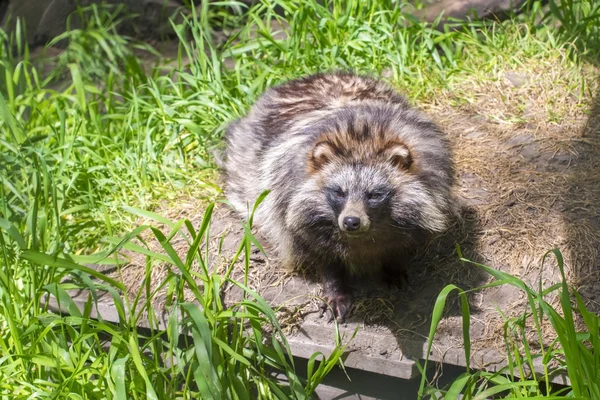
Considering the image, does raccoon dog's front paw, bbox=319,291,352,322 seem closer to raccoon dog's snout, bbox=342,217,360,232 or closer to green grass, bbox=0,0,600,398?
green grass, bbox=0,0,600,398

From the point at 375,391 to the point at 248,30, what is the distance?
3265mm

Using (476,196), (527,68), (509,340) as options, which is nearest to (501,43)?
(527,68)

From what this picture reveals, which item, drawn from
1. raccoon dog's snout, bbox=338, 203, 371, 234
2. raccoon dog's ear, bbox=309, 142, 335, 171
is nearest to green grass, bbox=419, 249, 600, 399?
raccoon dog's snout, bbox=338, 203, 371, 234

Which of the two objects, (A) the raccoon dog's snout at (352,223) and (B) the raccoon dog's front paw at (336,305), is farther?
(B) the raccoon dog's front paw at (336,305)

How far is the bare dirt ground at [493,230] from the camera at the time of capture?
4109 mm

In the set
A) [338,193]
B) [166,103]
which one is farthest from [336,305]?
[166,103]

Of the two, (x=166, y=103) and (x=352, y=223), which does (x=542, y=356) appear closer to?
(x=352, y=223)

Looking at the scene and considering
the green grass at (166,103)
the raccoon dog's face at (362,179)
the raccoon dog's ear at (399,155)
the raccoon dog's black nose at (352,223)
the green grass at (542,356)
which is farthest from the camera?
the green grass at (166,103)

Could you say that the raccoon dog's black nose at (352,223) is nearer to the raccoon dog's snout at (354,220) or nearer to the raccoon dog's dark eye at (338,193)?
the raccoon dog's snout at (354,220)

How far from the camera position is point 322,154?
405 centimetres

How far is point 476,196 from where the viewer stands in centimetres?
481

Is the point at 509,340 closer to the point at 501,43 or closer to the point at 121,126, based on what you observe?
the point at 501,43

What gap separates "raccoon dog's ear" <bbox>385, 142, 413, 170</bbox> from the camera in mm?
3977

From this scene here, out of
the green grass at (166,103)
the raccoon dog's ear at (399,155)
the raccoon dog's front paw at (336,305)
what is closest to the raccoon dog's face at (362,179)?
the raccoon dog's ear at (399,155)
